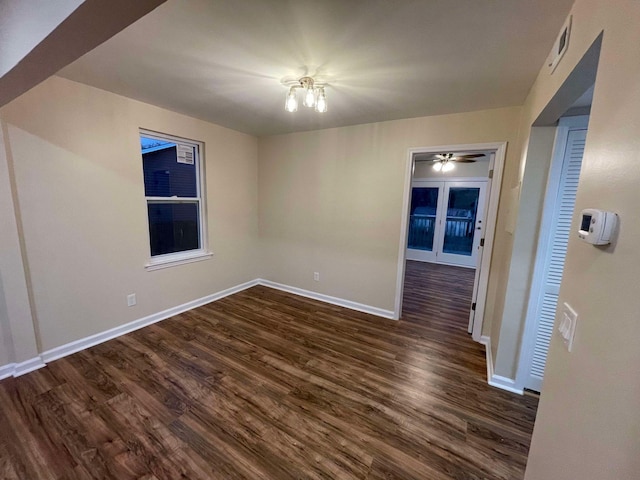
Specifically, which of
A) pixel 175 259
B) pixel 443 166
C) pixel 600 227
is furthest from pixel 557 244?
pixel 443 166

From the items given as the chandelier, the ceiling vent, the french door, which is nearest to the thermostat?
the ceiling vent

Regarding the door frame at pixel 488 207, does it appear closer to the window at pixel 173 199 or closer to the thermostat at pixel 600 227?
the thermostat at pixel 600 227

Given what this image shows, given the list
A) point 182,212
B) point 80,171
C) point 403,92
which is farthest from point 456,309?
point 80,171

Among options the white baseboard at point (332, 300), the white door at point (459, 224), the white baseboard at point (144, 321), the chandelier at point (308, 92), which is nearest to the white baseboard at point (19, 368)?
the white baseboard at point (144, 321)

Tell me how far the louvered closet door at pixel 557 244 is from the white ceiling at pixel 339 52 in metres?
0.64

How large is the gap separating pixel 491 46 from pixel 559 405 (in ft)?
6.06

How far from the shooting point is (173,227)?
324cm

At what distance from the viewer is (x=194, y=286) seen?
3424mm

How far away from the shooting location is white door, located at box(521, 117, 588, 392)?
174 cm

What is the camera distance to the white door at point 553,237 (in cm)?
174

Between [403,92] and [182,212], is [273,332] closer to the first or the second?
[182,212]

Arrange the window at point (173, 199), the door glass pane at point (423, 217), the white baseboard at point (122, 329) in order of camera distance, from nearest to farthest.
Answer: the white baseboard at point (122, 329) < the window at point (173, 199) < the door glass pane at point (423, 217)

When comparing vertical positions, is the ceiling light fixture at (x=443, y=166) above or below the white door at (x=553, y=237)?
above

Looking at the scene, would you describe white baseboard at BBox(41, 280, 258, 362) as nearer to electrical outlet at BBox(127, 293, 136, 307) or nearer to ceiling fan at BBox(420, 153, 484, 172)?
electrical outlet at BBox(127, 293, 136, 307)
